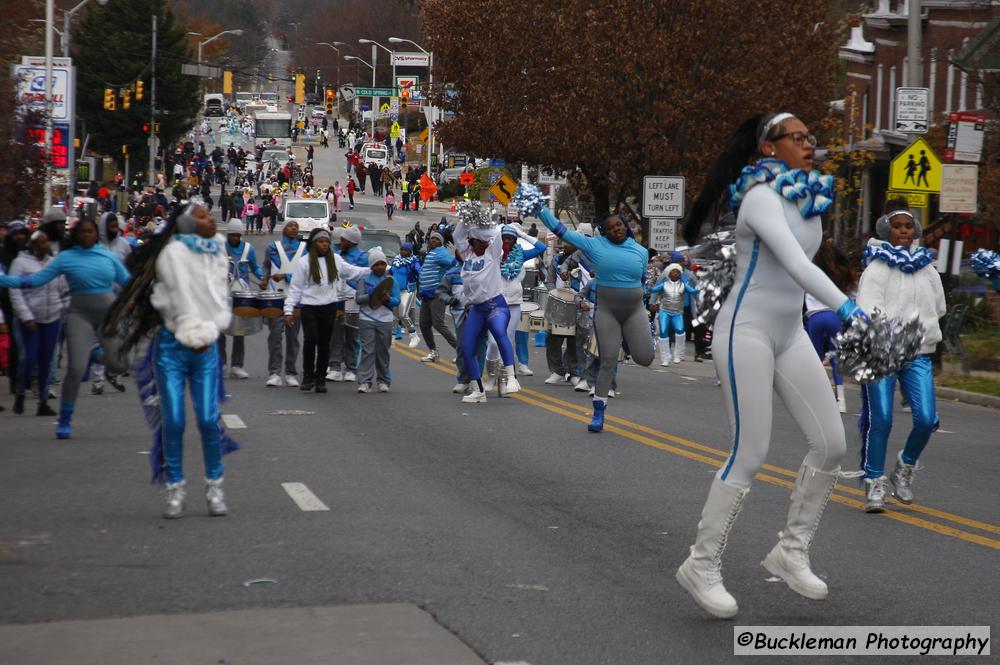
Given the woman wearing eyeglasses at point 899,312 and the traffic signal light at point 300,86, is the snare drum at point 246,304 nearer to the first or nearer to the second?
the woman wearing eyeglasses at point 899,312

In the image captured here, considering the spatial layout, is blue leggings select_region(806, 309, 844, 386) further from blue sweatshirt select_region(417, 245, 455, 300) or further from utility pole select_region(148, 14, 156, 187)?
utility pole select_region(148, 14, 156, 187)

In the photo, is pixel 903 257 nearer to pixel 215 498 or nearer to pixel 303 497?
pixel 303 497

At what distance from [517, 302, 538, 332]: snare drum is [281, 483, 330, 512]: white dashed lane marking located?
9.89 m

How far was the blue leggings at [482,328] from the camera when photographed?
16891mm

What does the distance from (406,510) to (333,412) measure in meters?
6.44

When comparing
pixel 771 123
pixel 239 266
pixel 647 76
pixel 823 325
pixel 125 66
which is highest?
pixel 125 66

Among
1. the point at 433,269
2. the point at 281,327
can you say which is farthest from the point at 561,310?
the point at 281,327

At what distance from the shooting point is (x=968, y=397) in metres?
20.1

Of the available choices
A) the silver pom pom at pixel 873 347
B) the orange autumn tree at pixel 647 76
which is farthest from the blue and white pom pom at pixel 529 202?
the orange autumn tree at pixel 647 76

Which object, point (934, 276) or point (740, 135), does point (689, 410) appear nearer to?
point (934, 276)

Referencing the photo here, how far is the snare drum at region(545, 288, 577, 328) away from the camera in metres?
19.3

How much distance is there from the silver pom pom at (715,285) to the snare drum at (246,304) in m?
12.3

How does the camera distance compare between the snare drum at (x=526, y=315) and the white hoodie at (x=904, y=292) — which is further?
the snare drum at (x=526, y=315)

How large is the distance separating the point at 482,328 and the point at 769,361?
10.5 metres
